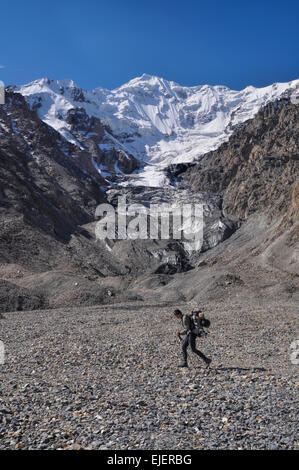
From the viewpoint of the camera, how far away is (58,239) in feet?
211

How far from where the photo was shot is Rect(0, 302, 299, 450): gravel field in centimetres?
673

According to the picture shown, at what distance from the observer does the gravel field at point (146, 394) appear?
22.1 ft

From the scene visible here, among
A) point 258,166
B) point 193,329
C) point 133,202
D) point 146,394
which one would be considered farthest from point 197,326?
point 133,202

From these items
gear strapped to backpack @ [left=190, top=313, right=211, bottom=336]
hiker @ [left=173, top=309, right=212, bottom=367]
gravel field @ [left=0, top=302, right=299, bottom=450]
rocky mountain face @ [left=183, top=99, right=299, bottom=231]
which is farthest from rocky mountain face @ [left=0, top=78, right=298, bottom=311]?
gear strapped to backpack @ [left=190, top=313, right=211, bottom=336]

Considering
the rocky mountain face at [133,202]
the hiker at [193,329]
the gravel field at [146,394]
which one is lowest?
the gravel field at [146,394]

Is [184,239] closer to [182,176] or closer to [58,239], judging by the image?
[58,239]

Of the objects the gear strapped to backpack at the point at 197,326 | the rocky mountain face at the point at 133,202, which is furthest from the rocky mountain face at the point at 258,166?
the gear strapped to backpack at the point at 197,326

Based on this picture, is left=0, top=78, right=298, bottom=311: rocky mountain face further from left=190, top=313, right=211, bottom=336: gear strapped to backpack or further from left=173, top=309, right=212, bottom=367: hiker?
left=190, top=313, right=211, bottom=336: gear strapped to backpack

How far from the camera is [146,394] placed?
900 centimetres

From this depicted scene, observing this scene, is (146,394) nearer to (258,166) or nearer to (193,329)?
(193,329)

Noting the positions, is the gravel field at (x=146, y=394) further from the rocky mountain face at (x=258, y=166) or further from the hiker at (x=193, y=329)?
the rocky mountain face at (x=258, y=166)

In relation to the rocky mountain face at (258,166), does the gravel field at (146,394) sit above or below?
below

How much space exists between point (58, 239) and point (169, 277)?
750 inches

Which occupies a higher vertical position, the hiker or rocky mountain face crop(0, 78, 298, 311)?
rocky mountain face crop(0, 78, 298, 311)
